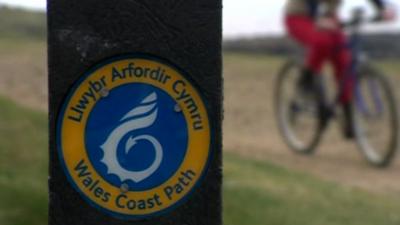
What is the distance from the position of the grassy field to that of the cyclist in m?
1.35

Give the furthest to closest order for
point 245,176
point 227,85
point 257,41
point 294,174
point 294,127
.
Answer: point 257,41, point 227,85, point 294,127, point 294,174, point 245,176

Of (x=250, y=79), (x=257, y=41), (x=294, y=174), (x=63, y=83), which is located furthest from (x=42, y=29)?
(x=63, y=83)

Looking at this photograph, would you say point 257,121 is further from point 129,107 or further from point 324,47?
point 129,107

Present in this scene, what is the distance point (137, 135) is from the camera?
7.93 ft

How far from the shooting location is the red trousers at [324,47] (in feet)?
28.8

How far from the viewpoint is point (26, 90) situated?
12656 millimetres

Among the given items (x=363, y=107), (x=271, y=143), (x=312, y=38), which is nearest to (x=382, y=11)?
(x=312, y=38)

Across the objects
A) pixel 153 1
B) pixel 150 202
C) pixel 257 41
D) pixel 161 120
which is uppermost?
pixel 257 41

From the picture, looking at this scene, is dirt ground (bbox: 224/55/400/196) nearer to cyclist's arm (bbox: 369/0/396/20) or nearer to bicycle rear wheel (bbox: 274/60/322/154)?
bicycle rear wheel (bbox: 274/60/322/154)

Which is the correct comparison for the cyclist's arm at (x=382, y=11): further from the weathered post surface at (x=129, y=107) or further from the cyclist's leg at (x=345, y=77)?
the weathered post surface at (x=129, y=107)

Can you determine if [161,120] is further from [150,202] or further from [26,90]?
[26,90]

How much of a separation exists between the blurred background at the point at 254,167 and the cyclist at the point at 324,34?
0.64m

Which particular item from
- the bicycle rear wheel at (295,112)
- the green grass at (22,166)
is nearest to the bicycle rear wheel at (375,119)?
the bicycle rear wheel at (295,112)

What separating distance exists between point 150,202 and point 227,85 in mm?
11218
